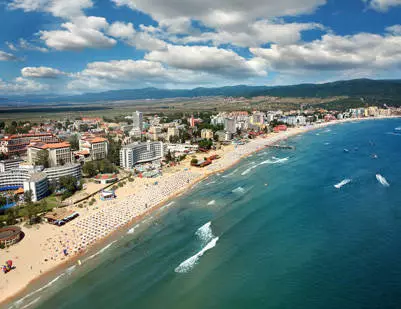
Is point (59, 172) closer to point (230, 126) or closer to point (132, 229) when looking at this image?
point (132, 229)

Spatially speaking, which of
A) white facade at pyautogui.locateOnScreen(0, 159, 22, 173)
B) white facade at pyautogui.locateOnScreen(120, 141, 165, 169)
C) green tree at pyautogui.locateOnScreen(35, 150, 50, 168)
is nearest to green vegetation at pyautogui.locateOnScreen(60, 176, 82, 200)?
green tree at pyautogui.locateOnScreen(35, 150, 50, 168)

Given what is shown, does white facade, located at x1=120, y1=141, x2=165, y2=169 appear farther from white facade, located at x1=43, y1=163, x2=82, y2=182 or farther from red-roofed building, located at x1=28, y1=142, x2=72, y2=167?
white facade, located at x1=43, y1=163, x2=82, y2=182

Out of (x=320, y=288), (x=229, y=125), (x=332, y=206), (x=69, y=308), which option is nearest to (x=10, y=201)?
(x=69, y=308)

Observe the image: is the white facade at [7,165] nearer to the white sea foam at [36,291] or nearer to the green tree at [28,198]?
the green tree at [28,198]

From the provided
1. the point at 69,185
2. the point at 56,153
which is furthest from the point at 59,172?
the point at 56,153

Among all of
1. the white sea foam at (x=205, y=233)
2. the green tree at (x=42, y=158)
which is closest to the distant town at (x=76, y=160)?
the green tree at (x=42, y=158)

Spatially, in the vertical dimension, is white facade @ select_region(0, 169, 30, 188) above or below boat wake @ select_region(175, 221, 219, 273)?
above
